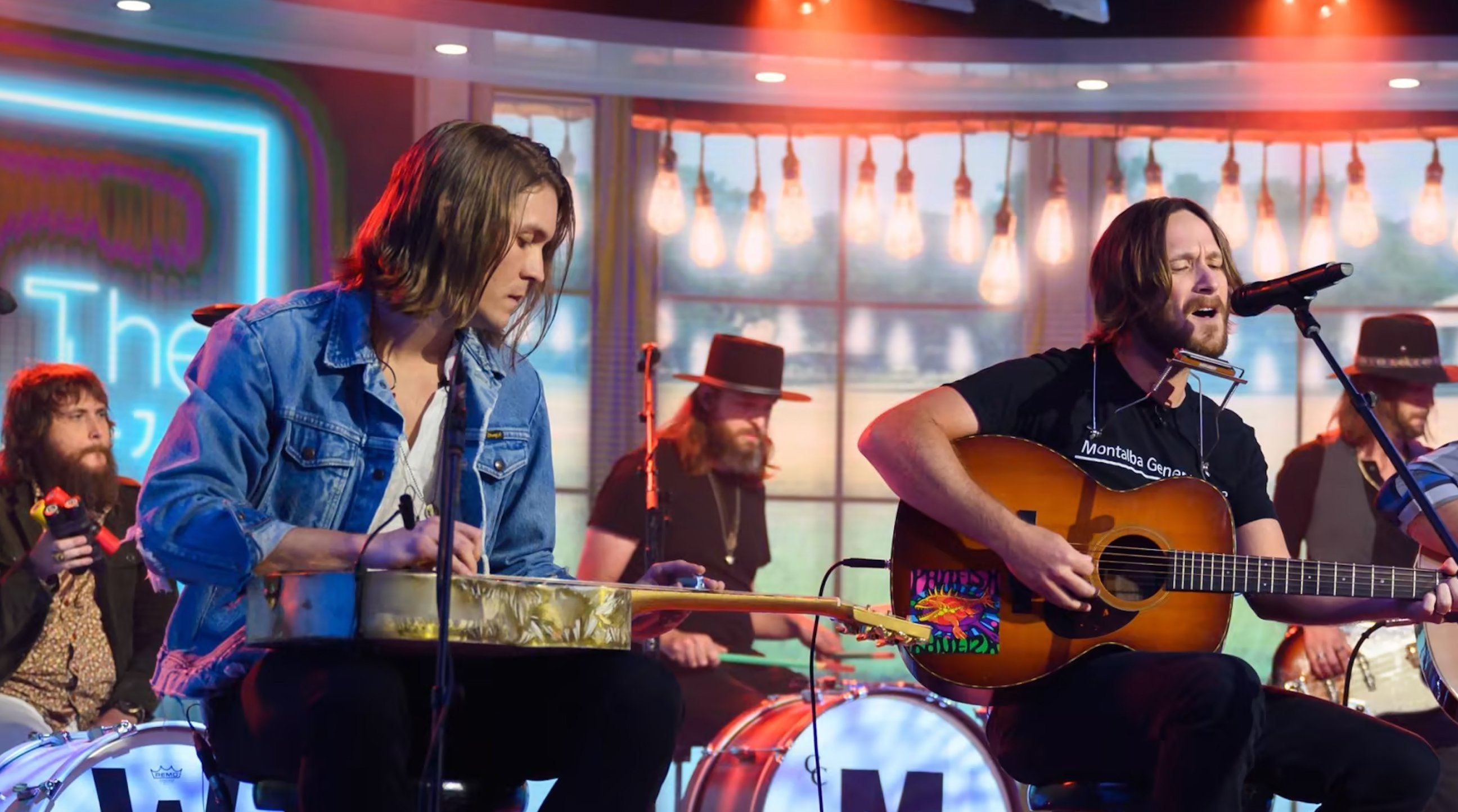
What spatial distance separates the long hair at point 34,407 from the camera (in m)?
6.38

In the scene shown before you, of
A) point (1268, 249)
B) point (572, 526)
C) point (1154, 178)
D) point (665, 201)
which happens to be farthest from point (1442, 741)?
point (665, 201)

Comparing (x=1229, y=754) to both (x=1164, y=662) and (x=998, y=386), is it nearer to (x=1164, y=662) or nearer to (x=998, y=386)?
(x=1164, y=662)

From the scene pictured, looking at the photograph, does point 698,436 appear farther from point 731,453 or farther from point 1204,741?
point 1204,741

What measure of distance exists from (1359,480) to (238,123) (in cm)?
513

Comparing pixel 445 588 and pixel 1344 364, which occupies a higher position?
pixel 1344 364

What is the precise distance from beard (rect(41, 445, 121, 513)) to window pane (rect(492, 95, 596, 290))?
2308 mm

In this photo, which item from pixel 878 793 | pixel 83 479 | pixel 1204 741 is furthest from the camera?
pixel 83 479

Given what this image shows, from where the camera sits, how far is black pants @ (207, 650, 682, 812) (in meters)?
2.43

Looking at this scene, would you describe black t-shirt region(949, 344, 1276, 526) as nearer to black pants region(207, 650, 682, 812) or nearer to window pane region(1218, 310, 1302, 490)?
black pants region(207, 650, 682, 812)

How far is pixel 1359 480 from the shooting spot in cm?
714

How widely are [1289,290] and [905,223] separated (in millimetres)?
4811

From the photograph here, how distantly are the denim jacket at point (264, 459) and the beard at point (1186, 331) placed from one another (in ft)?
5.36

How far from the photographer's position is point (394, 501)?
9.36 feet

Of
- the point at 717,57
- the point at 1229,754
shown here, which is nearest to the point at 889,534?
the point at 717,57
